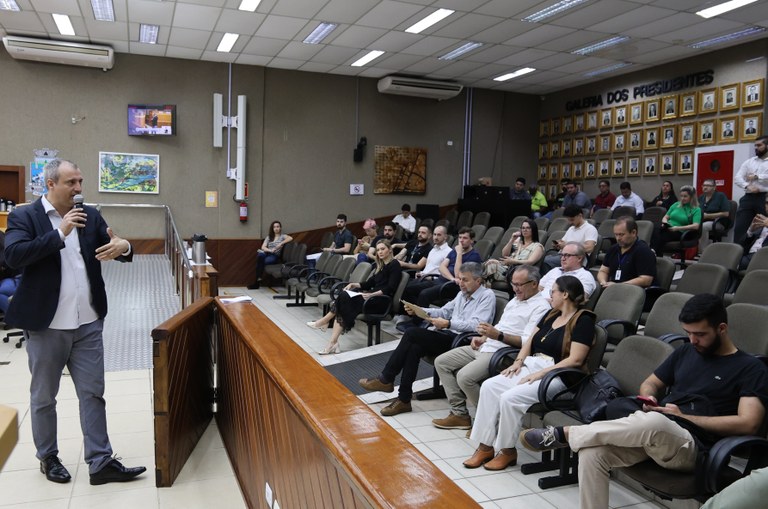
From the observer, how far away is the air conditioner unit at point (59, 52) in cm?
922

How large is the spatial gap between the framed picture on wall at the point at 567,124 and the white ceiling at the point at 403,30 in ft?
4.74

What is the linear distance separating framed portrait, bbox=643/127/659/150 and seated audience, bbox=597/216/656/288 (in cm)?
589

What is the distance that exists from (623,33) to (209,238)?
767cm

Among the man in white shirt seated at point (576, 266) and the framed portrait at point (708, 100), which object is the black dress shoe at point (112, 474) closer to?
the man in white shirt seated at point (576, 266)

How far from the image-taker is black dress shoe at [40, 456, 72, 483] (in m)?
3.13

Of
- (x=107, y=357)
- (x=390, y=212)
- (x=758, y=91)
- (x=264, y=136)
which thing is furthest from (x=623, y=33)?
(x=107, y=357)

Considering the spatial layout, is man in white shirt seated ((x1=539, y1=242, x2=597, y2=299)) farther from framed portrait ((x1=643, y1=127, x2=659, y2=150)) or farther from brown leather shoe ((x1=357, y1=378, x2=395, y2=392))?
framed portrait ((x1=643, y1=127, x2=659, y2=150))

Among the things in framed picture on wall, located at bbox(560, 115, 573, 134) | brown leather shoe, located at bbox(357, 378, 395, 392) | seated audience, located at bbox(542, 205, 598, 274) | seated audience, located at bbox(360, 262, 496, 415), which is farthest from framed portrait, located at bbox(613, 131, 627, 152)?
brown leather shoe, located at bbox(357, 378, 395, 392)

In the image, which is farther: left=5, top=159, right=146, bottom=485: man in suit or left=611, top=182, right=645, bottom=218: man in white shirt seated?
left=611, top=182, right=645, bottom=218: man in white shirt seated

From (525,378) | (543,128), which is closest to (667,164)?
(543,128)

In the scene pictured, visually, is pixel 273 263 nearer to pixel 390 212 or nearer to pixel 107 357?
pixel 390 212

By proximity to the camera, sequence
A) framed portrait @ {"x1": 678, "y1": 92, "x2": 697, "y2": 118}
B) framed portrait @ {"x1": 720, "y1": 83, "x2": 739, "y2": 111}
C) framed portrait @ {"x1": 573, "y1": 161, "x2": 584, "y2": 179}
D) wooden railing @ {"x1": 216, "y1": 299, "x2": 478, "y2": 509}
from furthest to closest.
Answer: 1. framed portrait @ {"x1": 573, "y1": 161, "x2": 584, "y2": 179}
2. framed portrait @ {"x1": 678, "y1": 92, "x2": 697, "y2": 118}
3. framed portrait @ {"x1": 720, "y1": 83, "x2": 739, "y2": 111}
4. wooden railing @ {"x1": 216, "y1": 299, "x2": 478, "y2": 509}

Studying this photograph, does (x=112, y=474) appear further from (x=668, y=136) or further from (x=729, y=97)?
(x=668, y=136)

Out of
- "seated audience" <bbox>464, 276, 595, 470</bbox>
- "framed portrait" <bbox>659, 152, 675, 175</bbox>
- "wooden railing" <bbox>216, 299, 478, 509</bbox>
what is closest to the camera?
"wooden railing" <bbox>216, 299, 478, 509</bbox>
